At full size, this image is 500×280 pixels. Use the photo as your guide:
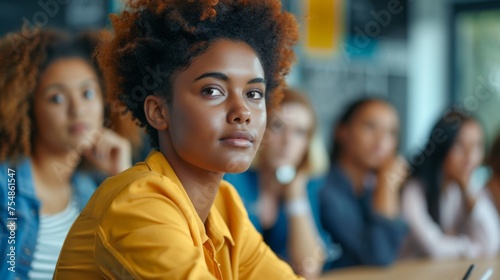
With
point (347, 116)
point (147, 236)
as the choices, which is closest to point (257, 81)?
point (147, 236)

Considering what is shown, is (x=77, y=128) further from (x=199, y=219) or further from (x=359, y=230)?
(x=359, y=230)

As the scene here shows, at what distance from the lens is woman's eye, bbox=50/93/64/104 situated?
131 cm

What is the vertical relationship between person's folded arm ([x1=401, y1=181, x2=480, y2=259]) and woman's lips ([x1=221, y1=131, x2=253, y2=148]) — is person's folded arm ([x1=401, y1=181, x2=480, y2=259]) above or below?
below

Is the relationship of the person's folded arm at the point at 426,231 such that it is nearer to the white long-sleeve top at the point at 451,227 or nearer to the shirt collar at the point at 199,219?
the white long-sleeve top at the point at 451,227

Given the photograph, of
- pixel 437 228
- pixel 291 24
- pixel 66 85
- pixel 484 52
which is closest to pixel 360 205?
pixel 437 228

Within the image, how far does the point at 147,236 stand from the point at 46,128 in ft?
2.26

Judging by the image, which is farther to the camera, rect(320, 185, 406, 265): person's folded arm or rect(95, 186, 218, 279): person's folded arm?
rect(320, 185, 406, 265): person's folded arm

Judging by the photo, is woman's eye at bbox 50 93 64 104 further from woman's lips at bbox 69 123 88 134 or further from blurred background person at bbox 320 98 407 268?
blurred background person at bbox 320 98 407 268

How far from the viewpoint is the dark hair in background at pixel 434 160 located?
2176mm

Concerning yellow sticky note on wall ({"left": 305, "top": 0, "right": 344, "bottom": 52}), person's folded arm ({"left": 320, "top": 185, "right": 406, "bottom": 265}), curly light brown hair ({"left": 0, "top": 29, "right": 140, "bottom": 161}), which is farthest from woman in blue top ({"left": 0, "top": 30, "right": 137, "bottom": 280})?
yellow sticky note on wall ({"left": 305, "top": 0, "right": 344, "bottom": 52})

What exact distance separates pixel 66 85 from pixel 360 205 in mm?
1034

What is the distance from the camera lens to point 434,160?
2213 millimetres

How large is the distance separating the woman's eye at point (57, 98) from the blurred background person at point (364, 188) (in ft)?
3.10

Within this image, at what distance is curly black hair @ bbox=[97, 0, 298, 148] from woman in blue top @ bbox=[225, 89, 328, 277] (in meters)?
0.94
